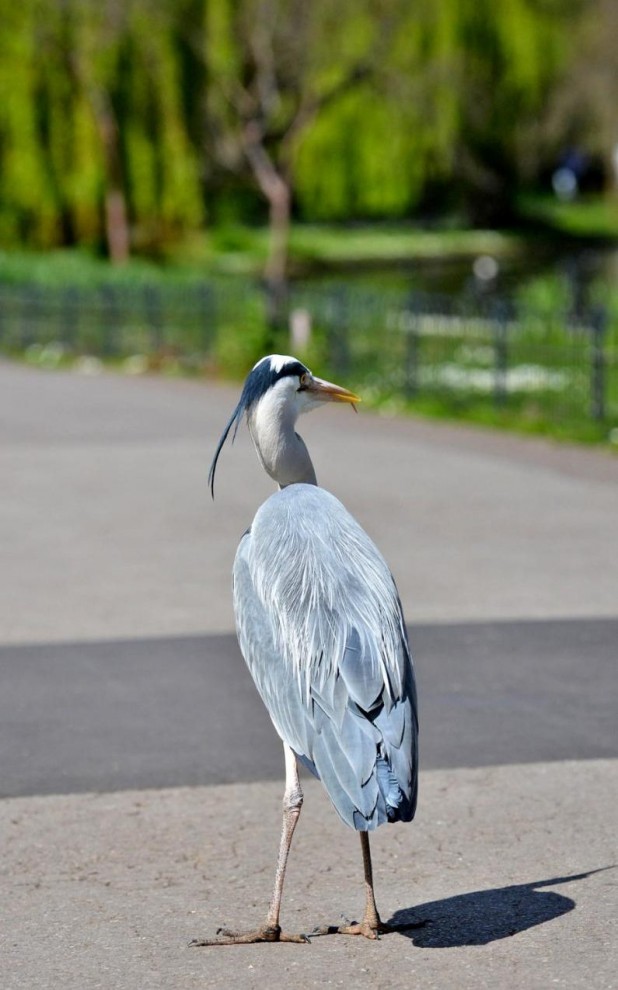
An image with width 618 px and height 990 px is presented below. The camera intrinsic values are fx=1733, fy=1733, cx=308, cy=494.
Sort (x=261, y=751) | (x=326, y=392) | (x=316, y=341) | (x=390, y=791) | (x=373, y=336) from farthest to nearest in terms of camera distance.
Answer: (x=316, y=341) < (x=373, y=336) < (x=261, y=751) < (x=326, y=392) < (x=390, y=791)

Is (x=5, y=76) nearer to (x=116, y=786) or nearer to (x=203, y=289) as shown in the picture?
(x=203, y=289)

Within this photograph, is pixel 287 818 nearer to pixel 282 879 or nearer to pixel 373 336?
pixel 282 879

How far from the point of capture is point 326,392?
16.4 feet

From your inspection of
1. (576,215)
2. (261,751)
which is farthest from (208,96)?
(576,215)

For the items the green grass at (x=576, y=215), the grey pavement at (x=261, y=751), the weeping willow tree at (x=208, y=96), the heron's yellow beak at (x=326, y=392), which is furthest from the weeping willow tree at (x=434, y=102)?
the heron's yellow beak at (x=326, y=392)

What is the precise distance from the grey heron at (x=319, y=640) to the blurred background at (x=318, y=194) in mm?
11504

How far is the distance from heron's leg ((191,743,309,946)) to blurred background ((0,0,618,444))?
1170 centimetres

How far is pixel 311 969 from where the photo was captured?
4625 millimetres

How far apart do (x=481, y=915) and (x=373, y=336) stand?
15754 mm

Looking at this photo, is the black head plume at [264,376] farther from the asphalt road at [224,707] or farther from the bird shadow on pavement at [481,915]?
the asphalt road at [224,707]

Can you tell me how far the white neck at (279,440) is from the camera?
193 inches

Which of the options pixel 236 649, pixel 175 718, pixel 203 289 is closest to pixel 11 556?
pixel 236 649

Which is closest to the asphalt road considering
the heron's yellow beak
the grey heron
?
the grey heron

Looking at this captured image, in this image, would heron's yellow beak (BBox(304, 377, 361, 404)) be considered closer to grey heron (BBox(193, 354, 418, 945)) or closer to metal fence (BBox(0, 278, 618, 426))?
grey heron (BBox(193, 354, 418, 945))
